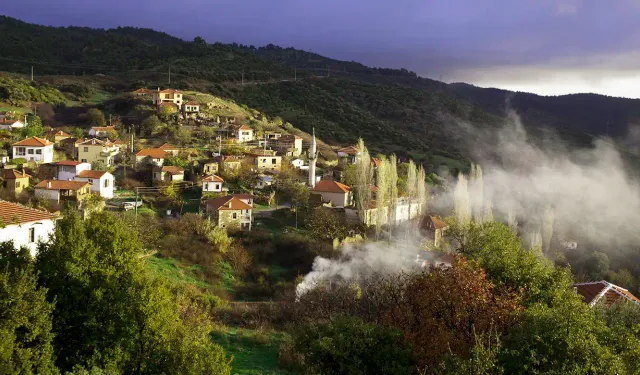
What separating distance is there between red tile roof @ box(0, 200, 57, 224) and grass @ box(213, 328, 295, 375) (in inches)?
243

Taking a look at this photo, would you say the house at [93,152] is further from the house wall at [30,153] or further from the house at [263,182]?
the house at [263,182]

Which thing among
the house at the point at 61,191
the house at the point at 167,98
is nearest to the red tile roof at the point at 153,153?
the house at the point at 61,191

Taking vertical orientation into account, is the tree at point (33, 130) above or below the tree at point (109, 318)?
above

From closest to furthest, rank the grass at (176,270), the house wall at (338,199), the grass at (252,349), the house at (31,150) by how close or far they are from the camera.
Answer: the grass at (252,349) → the grass at (176,270) → the house at (31,150) → the house wall at (338,199)

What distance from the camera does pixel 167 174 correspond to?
114 feet

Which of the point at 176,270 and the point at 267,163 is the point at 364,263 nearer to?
the point at 176,270

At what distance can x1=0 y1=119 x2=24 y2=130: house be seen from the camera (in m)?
41.0

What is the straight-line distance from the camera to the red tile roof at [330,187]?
34.6 meters

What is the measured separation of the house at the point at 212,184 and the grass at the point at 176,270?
8.65 metres

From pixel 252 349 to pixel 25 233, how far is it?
718 centimetres

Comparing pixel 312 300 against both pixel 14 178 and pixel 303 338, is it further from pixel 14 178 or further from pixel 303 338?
pixel 14 178

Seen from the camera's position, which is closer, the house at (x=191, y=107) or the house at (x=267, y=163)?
the house at (x=267, y=163)

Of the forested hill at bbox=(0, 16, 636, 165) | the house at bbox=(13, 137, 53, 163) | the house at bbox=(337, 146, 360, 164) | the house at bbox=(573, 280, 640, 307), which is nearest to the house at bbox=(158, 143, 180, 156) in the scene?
the house at bbox=(13, 137, 53, 163)

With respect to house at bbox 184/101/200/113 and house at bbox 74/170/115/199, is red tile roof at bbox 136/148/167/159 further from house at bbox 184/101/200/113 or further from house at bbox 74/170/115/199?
house at bbox 184/101/200/113
